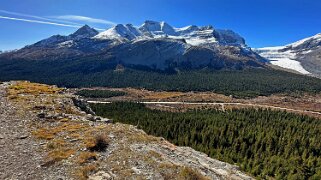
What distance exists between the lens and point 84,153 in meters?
45.8

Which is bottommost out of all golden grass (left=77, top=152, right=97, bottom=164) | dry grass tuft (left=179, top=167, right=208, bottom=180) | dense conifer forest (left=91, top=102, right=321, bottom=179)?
dense conifer forest (left=91, top=102, right=321, bottom=179)

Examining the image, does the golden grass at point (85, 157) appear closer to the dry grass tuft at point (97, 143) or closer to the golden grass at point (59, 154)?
the golden grass at point (59, 154)

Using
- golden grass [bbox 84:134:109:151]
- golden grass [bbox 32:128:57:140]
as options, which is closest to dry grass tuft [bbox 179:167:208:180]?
golden grass [bbox 84:134:109:151]

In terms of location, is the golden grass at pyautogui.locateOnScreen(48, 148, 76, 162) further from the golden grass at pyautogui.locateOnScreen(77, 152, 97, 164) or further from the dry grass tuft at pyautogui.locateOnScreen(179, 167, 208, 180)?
the dry grass tuft at pyautogui.locateOnScreen(179, 167, 208, 180)

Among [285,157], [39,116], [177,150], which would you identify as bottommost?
[285,157]

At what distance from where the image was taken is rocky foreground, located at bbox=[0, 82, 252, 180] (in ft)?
135

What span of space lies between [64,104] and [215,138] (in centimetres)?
5318

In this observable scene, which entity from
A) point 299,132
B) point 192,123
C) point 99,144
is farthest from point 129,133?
point 299,132

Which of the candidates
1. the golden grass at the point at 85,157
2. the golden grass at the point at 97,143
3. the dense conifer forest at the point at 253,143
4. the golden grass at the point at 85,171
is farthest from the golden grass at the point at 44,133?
the dense conifer forest at the point at 253,143

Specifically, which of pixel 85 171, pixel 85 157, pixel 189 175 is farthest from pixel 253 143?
pixel 85 171

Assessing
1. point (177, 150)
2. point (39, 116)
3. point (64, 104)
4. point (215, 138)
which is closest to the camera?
point (177, 150)

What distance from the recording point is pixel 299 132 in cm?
13550

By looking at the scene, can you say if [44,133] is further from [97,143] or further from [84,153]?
[84,153]

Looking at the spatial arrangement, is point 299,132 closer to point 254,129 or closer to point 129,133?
point 254,129
